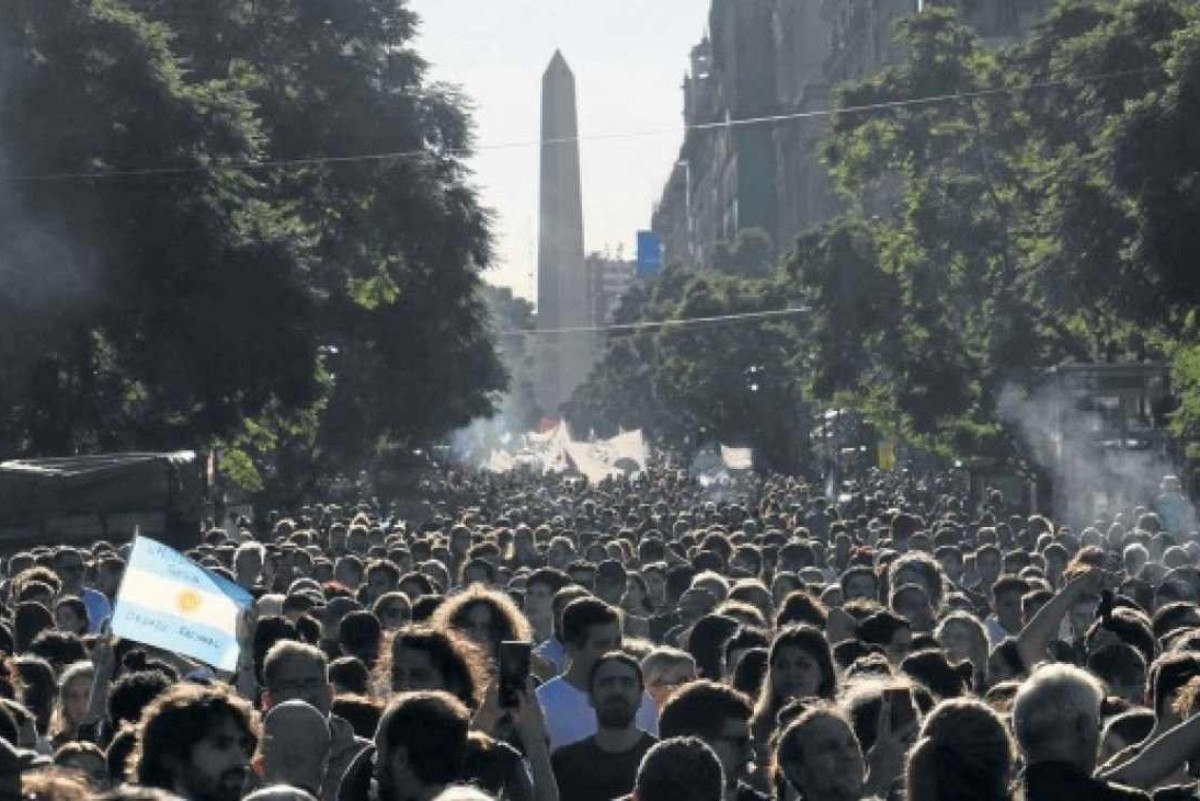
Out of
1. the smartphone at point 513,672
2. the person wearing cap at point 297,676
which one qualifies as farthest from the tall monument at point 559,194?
the smartphone at point 513,672

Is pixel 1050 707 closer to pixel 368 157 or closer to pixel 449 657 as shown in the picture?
pixel 449 657

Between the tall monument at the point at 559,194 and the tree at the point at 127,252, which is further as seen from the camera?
the tall monument at the point at 559,194

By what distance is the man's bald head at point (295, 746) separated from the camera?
865 cm

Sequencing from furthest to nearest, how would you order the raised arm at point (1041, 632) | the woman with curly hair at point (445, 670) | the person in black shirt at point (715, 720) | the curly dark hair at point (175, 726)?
the raised arm at point (1041, 632), the woman with curly hair at point (445, 670), the person in black shirt at point (715, 720), the curly dark hair at point (175, 726)

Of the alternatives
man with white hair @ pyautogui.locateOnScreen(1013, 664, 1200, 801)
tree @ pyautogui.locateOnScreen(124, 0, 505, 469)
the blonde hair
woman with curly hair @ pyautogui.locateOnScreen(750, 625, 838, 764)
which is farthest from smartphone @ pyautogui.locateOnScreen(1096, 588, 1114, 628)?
tree @ pyautogui.locateOnScreen(124, 0, 505, 469)

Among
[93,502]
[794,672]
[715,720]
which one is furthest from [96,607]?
[93,502]

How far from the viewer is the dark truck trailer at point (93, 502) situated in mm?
31172

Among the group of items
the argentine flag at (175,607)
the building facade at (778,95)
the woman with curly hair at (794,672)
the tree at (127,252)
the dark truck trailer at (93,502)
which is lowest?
the dark truck trailer at (93,502)

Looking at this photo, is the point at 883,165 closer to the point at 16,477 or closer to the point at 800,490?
the point at 800,490

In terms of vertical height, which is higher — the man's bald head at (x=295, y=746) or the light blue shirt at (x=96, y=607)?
the man's bald head at (x=295, y=746)

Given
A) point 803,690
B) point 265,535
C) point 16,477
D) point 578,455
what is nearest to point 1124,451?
point 265,535

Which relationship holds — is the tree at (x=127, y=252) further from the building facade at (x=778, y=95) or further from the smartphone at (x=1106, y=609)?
the building facade at (x=778, y=95)

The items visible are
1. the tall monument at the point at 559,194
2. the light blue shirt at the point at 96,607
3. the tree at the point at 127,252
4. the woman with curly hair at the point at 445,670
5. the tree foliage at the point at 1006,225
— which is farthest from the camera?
the tall monument at the point at 559,194

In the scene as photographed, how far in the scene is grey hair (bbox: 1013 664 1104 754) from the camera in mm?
7242
